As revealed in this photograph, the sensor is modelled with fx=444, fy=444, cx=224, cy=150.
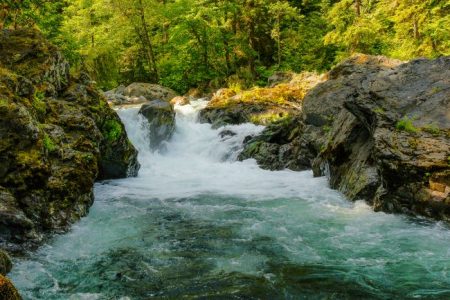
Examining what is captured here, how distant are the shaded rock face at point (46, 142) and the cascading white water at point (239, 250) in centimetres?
56

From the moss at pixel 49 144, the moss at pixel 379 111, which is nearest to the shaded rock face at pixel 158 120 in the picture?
the moss at pixel 49 144

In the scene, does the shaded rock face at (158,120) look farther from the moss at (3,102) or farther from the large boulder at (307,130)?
the moss at (3,102)

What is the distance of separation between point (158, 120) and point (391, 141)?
11440mm

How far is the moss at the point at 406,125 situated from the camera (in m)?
9.31

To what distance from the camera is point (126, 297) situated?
226 inches

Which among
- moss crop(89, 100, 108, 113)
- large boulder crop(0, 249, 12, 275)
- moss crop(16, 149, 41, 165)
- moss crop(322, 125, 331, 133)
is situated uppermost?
moss crop(89, 100, 108, 113)

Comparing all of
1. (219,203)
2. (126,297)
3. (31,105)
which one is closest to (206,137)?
(219,203)

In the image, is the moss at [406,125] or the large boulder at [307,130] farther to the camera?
the large boulder at [307,130]

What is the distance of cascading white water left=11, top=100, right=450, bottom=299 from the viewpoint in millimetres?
5926

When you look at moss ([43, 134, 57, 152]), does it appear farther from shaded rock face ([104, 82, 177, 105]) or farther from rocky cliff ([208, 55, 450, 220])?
shaded rock face ([104, 82, 177, 105])

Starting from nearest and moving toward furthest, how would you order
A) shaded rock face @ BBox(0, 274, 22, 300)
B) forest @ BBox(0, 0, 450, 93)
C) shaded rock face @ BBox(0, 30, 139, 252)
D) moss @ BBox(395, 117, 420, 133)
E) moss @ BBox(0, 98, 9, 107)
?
shaded rock face @ BBox(0, 274, 22, 300)
shaded rock face @ BBox(0, 30, 139, 252)
moss @ BBox(0, 98, 9, 107)
moss @ BBox(395, 117, 420, 133)
forest @ BBox(0, 0, 450, 93)

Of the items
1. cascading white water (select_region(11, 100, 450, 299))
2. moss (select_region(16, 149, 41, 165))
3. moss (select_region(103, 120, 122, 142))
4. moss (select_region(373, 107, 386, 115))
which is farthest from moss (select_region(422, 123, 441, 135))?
moss (select_region(103, 120, 122, 142))

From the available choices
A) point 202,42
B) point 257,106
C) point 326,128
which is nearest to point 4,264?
point 326,128

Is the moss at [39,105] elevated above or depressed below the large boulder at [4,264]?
above
